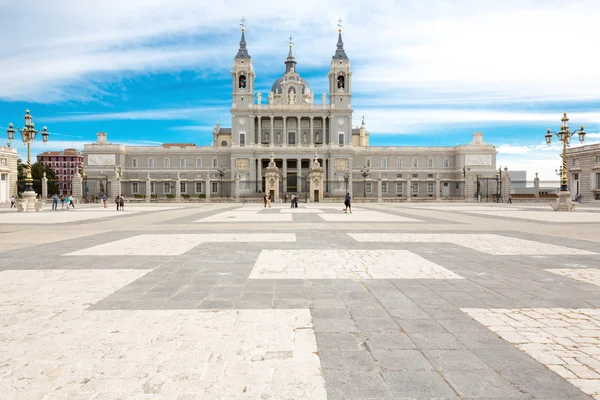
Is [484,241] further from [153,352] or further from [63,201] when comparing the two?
[63,201]

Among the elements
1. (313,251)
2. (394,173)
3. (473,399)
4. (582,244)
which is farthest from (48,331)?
(394,173)

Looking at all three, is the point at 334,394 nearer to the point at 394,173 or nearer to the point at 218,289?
the point at 218,289

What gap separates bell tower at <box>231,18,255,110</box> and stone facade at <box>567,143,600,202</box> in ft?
166

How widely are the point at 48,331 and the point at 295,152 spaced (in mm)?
69423

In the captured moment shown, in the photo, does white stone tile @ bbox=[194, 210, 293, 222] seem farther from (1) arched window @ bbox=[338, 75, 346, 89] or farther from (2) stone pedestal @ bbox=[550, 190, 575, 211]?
(1) arched window @ bbox=[338, 75, 346, 89]

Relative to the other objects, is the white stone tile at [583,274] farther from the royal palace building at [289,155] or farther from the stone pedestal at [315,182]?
the royal palace building at [289,155]

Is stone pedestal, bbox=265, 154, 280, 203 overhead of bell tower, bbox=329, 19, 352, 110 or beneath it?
beneath

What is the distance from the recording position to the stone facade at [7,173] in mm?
53438

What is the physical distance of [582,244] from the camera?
11.2 meters

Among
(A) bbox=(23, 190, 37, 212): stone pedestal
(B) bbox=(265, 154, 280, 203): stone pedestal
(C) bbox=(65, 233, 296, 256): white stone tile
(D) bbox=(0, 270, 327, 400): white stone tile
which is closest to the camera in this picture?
(D) bbox=(0, 270, 327, 400): white stone tile

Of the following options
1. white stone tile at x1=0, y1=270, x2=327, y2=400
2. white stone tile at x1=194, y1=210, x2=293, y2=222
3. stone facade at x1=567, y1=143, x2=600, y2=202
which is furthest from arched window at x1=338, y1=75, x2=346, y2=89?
white stone tile at x1=0, y1=270, x2=327, y2=400

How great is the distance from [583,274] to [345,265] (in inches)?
163

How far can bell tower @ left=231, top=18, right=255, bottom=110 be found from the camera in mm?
73438

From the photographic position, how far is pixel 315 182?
160ft
